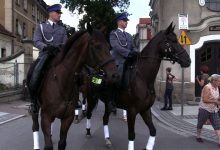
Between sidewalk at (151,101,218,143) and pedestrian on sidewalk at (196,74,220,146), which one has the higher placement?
pedestrian on sidewalk at (196,74,220,146)

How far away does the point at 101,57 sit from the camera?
240 inches

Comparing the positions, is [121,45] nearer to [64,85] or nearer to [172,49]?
[172,49]

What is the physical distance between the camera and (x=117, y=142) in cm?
992

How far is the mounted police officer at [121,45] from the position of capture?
27.9 ft

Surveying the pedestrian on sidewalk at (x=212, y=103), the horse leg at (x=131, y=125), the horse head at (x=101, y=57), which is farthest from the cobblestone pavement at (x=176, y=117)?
the horse head at (x=101, y=57)

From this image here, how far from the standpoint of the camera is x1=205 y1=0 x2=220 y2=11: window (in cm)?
2062

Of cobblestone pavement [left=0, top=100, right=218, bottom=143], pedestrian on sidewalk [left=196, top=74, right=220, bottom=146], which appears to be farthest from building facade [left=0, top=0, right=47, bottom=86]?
pedestrian on sidewalk [left=196, top=74, right=220, bottom=146]

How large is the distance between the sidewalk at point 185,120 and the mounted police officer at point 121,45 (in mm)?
3323

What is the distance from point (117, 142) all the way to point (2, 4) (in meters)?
35.0

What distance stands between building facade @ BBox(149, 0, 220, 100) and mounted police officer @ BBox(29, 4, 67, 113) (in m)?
13.2

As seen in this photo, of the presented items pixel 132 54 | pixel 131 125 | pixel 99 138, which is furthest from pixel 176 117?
pixel 131 125

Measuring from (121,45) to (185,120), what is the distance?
6.20 meters

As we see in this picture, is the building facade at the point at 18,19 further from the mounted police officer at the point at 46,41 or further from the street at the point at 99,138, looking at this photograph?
the mounted police officer at the point at 46,41

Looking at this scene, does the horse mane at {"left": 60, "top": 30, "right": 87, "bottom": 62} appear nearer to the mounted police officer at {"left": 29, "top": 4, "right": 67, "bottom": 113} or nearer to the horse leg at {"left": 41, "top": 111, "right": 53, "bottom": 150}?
the mounted police officer at {"left": 29, "top": 4, "right": 67, "bottom": 113}
